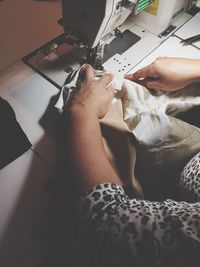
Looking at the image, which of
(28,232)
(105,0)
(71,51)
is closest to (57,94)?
(71,51)

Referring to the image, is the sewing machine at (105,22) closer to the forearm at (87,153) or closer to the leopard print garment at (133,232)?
the forearm at (87,153)

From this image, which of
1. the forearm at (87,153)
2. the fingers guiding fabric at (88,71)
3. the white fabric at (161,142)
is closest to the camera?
the forearm at (87,153)

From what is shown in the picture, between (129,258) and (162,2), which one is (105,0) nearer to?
(162,2)

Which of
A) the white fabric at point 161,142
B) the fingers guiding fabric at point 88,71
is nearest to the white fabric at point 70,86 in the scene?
the fingers guiding fabric at point 88,71

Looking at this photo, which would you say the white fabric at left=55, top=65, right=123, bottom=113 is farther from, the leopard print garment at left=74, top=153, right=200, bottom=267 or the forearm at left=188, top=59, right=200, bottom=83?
the leopard print garment at left=74, top=153, right=200, bottom=267

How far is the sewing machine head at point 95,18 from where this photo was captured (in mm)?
856

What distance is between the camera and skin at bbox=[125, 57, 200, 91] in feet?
3.24

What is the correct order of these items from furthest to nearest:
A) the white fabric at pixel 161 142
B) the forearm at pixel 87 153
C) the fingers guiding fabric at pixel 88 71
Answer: the fingers guiding fabric at pixel 88 71
the white fabric at pixel 161 142
the forearm at pixel 87 153

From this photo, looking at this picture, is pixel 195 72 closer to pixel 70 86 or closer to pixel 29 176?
pixel 70 86

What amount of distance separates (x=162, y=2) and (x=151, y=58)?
20 centimetres

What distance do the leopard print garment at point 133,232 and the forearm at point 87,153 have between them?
4 cm

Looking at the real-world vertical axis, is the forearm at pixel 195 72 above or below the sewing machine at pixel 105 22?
below

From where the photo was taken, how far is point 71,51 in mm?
1113

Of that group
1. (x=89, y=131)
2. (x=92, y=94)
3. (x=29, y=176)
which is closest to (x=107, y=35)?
(x=92, y=94)
